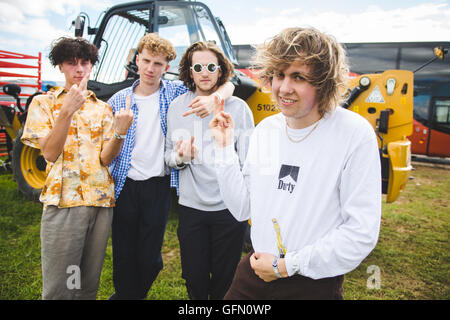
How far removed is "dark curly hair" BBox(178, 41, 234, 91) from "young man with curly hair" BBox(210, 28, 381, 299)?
0.83m

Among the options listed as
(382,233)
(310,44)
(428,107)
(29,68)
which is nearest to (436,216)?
(382,233)

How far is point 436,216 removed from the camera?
5.16 metres

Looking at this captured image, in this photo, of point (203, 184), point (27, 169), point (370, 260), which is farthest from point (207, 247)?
point (27, 169)

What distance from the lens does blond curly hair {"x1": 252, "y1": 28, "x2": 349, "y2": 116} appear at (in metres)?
1.13

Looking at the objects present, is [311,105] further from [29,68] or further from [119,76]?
[29,68]

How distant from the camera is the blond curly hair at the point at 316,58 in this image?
113 centimetres

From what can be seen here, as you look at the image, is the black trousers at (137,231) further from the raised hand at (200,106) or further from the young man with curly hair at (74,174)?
the raised hand at (200,106)

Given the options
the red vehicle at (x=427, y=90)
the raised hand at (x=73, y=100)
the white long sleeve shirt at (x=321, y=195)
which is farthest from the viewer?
the red vehicle at (x=427, y=90)

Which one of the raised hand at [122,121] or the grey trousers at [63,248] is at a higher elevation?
the raised hand at [122,121]

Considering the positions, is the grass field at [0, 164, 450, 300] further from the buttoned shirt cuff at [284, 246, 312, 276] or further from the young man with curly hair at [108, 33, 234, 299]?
the buttoned shirt cuff at [284, 246, 312, 276]

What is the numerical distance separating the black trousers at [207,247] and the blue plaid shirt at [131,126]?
32 centimetres

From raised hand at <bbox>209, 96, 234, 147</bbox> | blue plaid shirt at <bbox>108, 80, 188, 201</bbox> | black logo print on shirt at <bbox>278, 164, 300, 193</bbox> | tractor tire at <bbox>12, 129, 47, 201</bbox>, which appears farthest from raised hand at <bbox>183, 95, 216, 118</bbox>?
tractor tire at <bbox>12, 129, 47, 201</bbox>

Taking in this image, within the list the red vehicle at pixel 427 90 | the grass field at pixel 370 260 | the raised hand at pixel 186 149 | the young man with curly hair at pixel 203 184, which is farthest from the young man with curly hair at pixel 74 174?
the red vehicle at pixel 427 90

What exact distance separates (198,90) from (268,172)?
1.05 m
